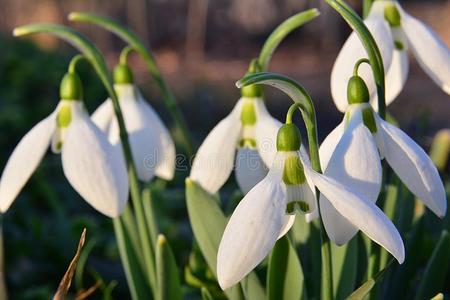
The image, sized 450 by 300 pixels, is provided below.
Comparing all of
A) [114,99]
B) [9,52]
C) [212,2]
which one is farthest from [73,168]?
[212,2]

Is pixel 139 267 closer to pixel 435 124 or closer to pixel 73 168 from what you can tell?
pixel 73 168

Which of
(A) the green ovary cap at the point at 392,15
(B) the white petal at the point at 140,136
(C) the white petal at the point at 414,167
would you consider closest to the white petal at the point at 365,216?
(C) the white petal at the point at 414,167

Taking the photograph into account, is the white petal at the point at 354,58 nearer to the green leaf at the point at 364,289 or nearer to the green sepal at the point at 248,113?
the green sepal at the point at 248,113

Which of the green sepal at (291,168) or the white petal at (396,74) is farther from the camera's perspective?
the white petal at (396,74)

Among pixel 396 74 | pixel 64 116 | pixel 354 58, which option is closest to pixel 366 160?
pixel 354 58

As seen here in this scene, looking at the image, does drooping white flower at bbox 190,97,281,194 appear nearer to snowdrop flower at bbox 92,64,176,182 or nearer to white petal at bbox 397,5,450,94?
snowdrop flower at bbox 92,64,176,182

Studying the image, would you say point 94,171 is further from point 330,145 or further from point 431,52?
point 431,52

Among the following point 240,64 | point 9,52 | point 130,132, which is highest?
point 130,132
